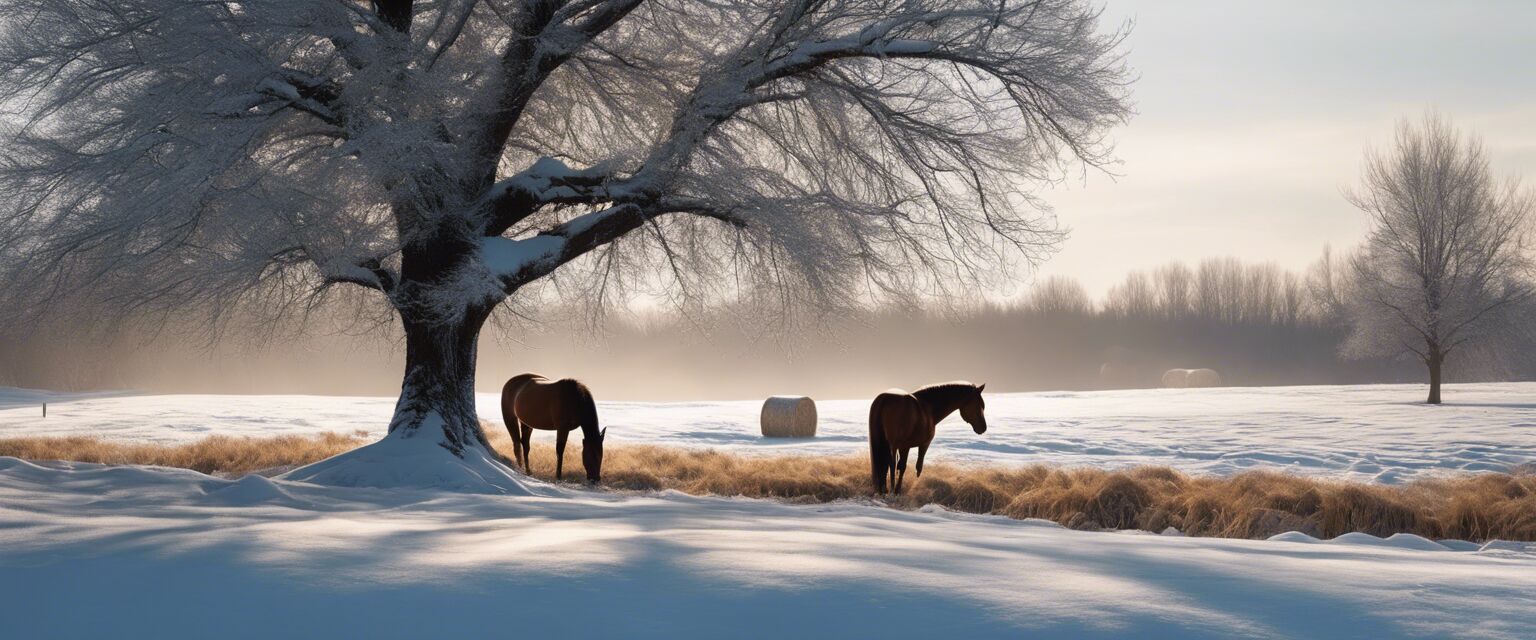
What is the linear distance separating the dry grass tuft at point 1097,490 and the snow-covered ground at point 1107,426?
2.53 m

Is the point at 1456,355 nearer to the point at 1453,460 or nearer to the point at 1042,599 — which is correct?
the point at 1453,460

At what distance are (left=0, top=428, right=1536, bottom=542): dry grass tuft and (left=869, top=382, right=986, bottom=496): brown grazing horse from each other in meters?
0.36

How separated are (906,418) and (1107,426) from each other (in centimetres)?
1332

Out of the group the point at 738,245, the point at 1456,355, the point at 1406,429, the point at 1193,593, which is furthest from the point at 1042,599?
the point at 1456,355

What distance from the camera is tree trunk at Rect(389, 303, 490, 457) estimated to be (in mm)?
12789

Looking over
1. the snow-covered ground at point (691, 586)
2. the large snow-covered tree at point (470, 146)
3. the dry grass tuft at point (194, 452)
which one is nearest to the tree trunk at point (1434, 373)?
the large snow-covered tree at point (470, 146)

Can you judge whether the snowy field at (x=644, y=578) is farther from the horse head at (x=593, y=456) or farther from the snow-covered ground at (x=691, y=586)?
the horse head at (x=593, y=456)

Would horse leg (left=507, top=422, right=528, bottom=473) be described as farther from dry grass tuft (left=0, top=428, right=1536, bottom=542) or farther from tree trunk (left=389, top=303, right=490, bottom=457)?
tree trunk (left=389, top=303, right=490, bottom=457)

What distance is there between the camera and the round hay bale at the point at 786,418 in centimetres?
2191

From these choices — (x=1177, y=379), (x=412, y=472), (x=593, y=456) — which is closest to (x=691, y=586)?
(x=412, y=472)

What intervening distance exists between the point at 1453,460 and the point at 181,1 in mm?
17133

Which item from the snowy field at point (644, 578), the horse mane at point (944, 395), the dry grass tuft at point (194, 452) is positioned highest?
the horse mane at point (944, 395)

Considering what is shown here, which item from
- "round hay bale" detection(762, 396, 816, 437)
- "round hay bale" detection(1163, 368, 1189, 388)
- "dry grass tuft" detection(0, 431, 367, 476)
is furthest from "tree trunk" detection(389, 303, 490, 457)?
"round hay bale" detection(1163, 368, 1189, 388)

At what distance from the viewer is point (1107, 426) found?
2386 centimetres
